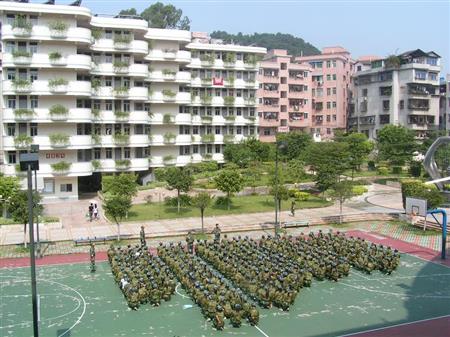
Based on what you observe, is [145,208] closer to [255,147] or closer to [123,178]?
[123,178]

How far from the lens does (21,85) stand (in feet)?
123

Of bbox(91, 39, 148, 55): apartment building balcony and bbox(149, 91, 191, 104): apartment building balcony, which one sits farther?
bbox(149, 91, 191, 104): apartment building balcony

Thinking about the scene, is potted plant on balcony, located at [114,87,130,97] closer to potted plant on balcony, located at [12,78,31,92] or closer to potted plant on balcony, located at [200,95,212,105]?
potted plant on balcony, located at [12,78,31,92]

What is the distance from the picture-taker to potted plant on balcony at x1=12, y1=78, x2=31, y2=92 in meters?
37.5

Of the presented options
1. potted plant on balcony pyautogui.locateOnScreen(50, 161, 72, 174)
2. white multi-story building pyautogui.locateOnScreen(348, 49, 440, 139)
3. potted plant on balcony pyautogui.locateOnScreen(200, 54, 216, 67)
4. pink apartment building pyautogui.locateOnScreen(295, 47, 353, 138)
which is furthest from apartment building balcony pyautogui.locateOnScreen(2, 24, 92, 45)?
pink apartment building pyautogui.locateOnScreen(295, 47, 353, 138)

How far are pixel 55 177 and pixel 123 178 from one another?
942cm

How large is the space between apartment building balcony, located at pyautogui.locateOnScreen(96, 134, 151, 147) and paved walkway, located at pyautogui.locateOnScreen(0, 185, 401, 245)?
5.60 metres

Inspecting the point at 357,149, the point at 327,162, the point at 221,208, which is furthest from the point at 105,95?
the point at 357,149

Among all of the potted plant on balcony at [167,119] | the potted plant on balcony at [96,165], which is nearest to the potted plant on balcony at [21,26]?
the potted plant on balcony at [96,165]

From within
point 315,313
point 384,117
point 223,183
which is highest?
point 384,117

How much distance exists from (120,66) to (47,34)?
647cm

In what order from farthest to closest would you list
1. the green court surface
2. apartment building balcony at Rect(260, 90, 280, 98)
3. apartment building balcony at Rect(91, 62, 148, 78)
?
1. apartment building balcony at Rect(260, 90, 280, 98)
2. apartment building balcony at Rect(91, 62, 148, 78)
3. the green court surface

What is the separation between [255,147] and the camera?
52656mm

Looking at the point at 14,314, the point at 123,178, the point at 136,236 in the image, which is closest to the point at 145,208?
the point at 123,178
